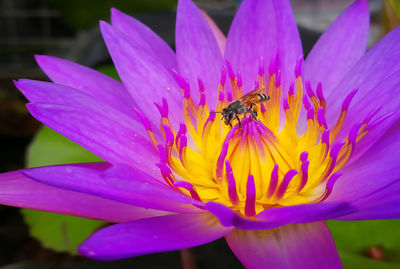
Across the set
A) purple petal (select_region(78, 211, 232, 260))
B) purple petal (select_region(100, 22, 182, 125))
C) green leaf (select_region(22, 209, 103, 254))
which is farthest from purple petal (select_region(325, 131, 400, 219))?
green leaf (select_region(22, 209, 103, 254))

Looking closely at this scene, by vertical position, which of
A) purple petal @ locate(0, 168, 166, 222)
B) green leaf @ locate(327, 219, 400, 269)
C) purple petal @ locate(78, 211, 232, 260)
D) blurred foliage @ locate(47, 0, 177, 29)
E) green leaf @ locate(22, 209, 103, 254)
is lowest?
green leaf @ locate(327, 219, 400, 269)

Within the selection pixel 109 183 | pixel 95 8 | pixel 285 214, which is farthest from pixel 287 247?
pixel 95 8

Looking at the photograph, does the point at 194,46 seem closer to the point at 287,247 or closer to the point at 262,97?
the point at 262,97

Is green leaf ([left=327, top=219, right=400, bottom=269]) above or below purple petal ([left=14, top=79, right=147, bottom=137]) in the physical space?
below

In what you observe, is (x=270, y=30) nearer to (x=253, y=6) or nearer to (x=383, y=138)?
(x=253, y=6)

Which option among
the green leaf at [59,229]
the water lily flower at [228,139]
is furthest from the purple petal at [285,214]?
the green leaf at [59,229]

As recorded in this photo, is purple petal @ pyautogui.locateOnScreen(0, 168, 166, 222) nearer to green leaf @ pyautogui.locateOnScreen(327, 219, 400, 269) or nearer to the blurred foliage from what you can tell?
green leaf @ pyautogui.locateOnScreen(327, 219, 400, 269)

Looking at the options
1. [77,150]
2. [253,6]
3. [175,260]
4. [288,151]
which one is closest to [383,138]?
[288,151]

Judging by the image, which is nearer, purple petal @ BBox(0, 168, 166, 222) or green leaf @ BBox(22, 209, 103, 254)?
purple petal @ BBox(0, 168, 166, 222)
